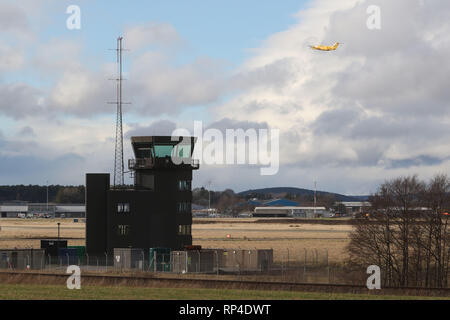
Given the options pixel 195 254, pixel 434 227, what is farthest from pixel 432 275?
pixel 195 254

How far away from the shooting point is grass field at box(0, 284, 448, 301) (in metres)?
34.5

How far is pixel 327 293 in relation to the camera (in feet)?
131

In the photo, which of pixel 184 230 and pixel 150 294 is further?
pixel 184 230

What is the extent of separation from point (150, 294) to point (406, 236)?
35.8 meters

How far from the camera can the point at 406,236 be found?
6550 centimetres

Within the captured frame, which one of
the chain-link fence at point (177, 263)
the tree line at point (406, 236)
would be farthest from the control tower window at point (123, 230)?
the tree line at point (406, 236)

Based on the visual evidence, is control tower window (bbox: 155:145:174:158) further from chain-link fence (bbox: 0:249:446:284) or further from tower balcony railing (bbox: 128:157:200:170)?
chain-link fence (bbox: 0:249:446:284)

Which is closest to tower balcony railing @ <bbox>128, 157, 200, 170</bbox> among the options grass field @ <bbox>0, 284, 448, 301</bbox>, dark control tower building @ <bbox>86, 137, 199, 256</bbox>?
dark control tower building @ <bbox>86, 137, 199, 256</bbox>

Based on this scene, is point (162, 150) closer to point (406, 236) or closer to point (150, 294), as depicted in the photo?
point (406, 236)

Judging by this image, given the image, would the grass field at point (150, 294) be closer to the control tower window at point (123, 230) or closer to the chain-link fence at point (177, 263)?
the chain-link fence at point (177, 263)

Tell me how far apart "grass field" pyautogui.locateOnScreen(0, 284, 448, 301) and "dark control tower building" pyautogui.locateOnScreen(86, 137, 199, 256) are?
104ft

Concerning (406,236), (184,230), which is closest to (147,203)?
(184,230)

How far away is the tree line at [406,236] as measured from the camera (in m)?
63.9
